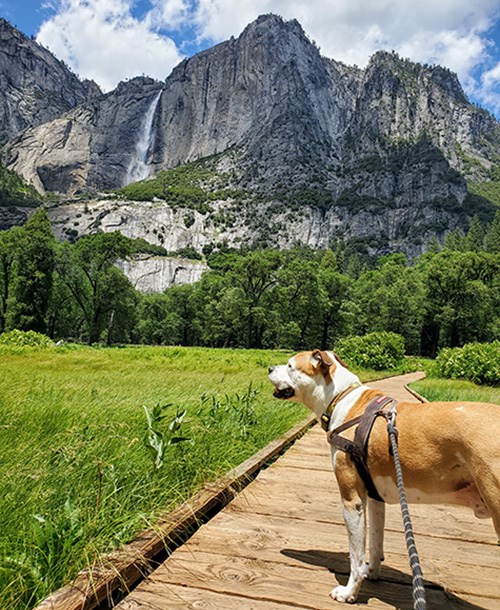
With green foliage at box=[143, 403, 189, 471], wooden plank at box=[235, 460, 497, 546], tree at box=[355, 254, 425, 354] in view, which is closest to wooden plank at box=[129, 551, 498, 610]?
green foliage at box=[143, 403, 189, 471]

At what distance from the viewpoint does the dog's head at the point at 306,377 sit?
2980mm

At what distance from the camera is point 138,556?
7.86ft

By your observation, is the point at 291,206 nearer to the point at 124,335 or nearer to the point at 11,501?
the point at 124,335

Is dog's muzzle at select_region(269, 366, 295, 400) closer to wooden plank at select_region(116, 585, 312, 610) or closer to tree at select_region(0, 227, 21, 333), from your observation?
wooden plank at select_region(116, 585, 312, 610)

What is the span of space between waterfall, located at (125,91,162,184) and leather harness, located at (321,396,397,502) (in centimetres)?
18424

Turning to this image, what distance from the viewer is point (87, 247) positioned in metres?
46.7

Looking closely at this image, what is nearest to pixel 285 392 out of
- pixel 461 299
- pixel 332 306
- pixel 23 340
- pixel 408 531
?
pixel 408 531

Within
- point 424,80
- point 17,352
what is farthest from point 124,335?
point 424,80

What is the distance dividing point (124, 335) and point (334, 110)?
159 metres

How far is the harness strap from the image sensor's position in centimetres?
246

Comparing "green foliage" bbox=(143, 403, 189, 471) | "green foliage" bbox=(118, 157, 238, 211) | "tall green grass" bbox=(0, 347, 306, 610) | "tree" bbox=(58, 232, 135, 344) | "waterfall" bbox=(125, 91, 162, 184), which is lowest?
"tall green grass" bbox=(0, 347, 306, 610)

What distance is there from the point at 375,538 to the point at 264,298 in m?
52.0

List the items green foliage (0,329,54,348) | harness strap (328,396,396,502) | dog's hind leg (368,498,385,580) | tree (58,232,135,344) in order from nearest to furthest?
harness strap (328,396,396,502)
dog's hind leg (368,498,385,580)
green foliage (0,329,54,348)
tree (58,232,135,344)

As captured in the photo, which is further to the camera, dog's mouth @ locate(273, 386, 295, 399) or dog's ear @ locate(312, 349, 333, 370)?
dog's mouth @ locate(273, 386, 295, 399)
